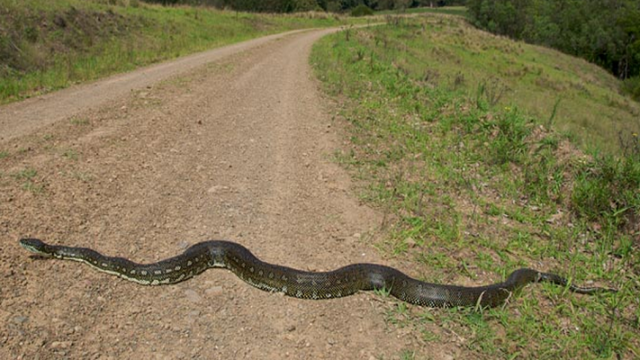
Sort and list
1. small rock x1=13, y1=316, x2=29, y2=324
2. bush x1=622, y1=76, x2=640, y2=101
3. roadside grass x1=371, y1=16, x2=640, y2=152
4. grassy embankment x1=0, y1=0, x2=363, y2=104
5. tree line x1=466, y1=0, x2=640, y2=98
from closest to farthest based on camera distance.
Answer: small rock x1=13, y1=316, x2=29, y2=324 → grassy embankment x1=0, y1=0, x2=363, y2=104 → roadside grass x1=371, y1=16, x2=640, y2=152 → bush x1=622, y1=76, x2=640, y2=101 → tree line x1=466, y1=0, x2=640, y2=98

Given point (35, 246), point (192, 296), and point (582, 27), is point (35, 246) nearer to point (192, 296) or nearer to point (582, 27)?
point (192, 296)

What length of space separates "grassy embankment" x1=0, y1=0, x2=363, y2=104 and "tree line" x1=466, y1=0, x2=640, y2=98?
194ft

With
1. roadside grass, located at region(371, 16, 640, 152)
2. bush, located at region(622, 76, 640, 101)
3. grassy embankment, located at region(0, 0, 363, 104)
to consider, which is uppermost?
grassy embankment, located at region(0, 0, 363, 104)

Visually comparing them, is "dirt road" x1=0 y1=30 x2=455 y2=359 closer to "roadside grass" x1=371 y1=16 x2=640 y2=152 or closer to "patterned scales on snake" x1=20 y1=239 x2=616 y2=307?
"patterned scales on snake" x1=20 y1=239 x2=616 y2=307

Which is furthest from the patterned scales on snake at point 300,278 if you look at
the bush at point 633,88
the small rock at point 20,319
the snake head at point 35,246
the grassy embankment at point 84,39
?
the bush at point 633,88

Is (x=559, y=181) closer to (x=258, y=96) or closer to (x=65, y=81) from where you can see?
(x=258, y=96)

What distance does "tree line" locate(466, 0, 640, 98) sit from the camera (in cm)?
7381

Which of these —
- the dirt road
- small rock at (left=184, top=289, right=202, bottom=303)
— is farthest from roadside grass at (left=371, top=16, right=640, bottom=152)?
small rock at (left=184, top=289, right=202, bottom=303)

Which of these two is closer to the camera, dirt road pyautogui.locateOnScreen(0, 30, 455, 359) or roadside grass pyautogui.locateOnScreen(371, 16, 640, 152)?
dirt road pyautogui.locateOnScreen(0, 30, 455, 359)

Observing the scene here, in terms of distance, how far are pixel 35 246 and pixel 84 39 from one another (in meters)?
19.1

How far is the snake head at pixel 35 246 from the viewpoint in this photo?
16.5 ft

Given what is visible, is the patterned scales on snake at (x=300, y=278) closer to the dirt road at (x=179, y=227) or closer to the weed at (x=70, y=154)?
the dirt road at (x=179, y=227)

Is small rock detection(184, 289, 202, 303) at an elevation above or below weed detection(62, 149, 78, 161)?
below

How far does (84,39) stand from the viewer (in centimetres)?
2117
